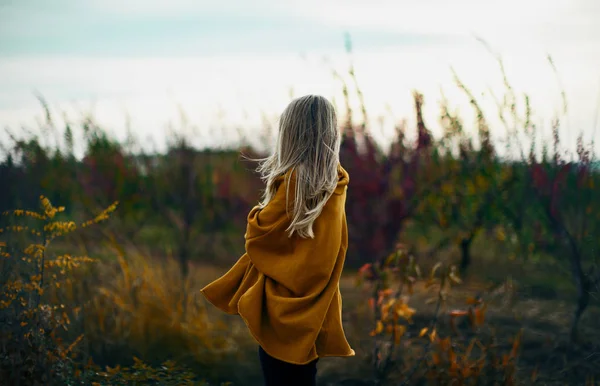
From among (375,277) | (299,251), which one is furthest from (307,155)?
(375,277)

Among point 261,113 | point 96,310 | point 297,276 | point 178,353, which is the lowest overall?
point 178,353

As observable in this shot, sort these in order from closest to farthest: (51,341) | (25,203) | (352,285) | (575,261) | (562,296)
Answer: (51,341), (575,261), (562,296), (352,285), (25,203)

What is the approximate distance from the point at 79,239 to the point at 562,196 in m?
4.31

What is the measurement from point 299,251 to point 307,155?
1.27 feet

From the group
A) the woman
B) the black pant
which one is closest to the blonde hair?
the woman

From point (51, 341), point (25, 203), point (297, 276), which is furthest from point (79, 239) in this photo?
point (297, 276)

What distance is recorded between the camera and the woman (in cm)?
255

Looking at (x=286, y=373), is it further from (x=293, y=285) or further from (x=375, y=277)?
(x=375, y=277)

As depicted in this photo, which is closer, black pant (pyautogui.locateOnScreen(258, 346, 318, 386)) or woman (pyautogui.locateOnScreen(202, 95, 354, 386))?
woman (pyautogui.locateOnScreen(202, 95, 354, 386))

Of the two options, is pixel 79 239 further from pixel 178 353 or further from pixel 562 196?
pixel 562 196

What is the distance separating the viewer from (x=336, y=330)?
8.66ft

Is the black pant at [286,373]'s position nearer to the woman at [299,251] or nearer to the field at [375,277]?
the woman at [299,251]

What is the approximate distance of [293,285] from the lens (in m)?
2.56

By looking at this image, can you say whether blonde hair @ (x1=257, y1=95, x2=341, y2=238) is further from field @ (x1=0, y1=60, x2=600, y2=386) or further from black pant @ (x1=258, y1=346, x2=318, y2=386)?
field @ (x1=0, y1=60, x2=600, y2=386)
